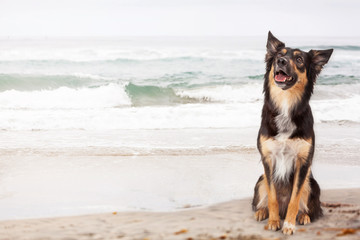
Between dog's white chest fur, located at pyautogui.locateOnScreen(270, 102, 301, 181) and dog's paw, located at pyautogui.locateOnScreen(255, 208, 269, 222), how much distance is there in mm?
447

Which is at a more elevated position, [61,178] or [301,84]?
[301,84]

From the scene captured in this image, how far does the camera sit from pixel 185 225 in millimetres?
3230

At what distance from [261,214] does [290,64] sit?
1185mm

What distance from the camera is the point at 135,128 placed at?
7.71 meters

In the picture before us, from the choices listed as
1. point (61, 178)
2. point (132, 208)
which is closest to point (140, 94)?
point (61, 178)

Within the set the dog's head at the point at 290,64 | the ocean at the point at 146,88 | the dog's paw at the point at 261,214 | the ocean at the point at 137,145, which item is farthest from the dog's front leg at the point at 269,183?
the ocean at the point at 146,88

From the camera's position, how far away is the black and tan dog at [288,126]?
2881 millimetres

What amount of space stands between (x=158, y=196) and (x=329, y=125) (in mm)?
4903

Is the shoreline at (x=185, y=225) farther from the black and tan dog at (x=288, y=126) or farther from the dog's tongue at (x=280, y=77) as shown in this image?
the dog's tongue at (x=280, y=77)

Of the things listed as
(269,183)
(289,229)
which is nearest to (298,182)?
(269,183)

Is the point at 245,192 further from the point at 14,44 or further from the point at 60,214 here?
the point at 14,44

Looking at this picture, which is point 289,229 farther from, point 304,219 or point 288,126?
point 288,126

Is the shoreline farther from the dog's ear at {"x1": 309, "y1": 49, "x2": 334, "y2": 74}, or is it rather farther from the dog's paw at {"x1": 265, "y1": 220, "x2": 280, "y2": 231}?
the dog's ear at {"x1": 309, "y1": 49, "x2": 334, "y2": 74}

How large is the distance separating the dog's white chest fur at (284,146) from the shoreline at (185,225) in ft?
1.60
